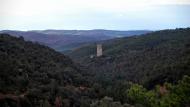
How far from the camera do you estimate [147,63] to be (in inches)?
2158

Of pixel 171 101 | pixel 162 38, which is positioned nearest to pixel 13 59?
pixel 171 101

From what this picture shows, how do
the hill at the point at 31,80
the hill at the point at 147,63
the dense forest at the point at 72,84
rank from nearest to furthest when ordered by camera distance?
the hill at the point at 31,80 → the dense forest at the point at 72,84 → the hill at the point at 147,63

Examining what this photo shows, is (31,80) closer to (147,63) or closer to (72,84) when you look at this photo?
(72,84)

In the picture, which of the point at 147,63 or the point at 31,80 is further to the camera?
the point at 147,63

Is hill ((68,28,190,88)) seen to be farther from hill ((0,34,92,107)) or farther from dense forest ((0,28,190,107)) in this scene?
hill ((0,34,92,107))

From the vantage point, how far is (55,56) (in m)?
42.4

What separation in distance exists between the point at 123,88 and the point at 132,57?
27.4 metres

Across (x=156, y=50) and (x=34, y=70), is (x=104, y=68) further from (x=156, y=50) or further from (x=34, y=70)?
(x=34, y=70)

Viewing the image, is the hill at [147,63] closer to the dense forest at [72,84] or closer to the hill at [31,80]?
the dense forest at [72,84]

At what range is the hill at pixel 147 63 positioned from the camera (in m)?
43.3

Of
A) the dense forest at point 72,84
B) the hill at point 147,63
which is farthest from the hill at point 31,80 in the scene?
the hill at point 147,63

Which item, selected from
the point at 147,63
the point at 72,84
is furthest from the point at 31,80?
the point at 147,63

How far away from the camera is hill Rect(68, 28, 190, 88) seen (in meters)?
43.3

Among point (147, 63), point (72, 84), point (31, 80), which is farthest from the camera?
point (147, 63)
